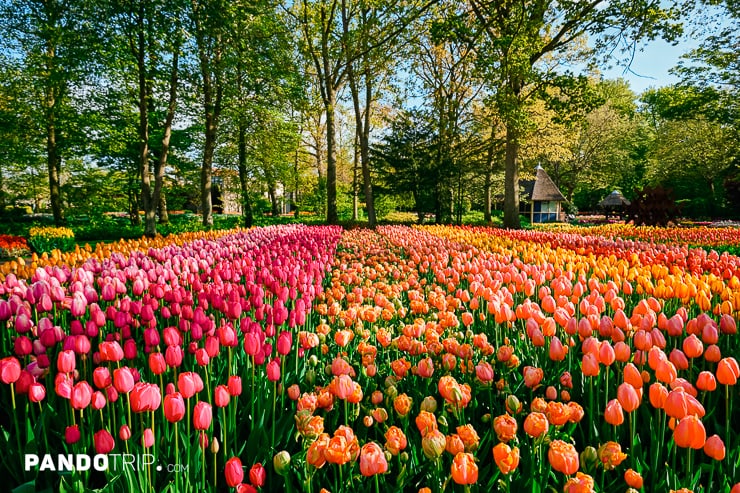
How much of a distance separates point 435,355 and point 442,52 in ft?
92.4

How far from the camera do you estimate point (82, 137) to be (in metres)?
18.2

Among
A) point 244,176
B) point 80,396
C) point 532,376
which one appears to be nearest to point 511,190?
point 244,176

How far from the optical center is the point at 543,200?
44.7 metres

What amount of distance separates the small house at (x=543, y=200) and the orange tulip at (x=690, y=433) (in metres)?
46.0

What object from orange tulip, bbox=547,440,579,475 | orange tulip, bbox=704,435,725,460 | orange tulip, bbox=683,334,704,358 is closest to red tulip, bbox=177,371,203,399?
orange tulip, bbox=547,440,579,475

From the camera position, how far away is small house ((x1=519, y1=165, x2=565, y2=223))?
4456cm

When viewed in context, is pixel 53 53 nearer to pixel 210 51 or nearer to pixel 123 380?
pixel 210 51

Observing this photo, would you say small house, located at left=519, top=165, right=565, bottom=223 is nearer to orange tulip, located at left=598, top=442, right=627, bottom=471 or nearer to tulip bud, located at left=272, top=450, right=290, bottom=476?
orange tulip, located at left=598, top=442, right=627, bottom=471

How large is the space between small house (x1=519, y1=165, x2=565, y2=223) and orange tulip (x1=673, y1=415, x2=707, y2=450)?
46002 mm

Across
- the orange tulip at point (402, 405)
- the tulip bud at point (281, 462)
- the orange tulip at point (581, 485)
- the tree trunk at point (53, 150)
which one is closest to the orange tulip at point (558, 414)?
the orange tulip at point (581, 485)

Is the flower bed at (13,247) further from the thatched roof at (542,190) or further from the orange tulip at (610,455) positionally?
the thatched roof at (542,190)

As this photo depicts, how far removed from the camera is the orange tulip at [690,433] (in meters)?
1.24

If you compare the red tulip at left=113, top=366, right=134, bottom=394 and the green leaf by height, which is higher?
the red tulip at left=113, top=366, right=134, bottom=394

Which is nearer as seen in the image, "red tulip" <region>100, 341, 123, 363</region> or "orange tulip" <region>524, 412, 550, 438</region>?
"orange tulip" <region>524, 412, 550, 438</region>
